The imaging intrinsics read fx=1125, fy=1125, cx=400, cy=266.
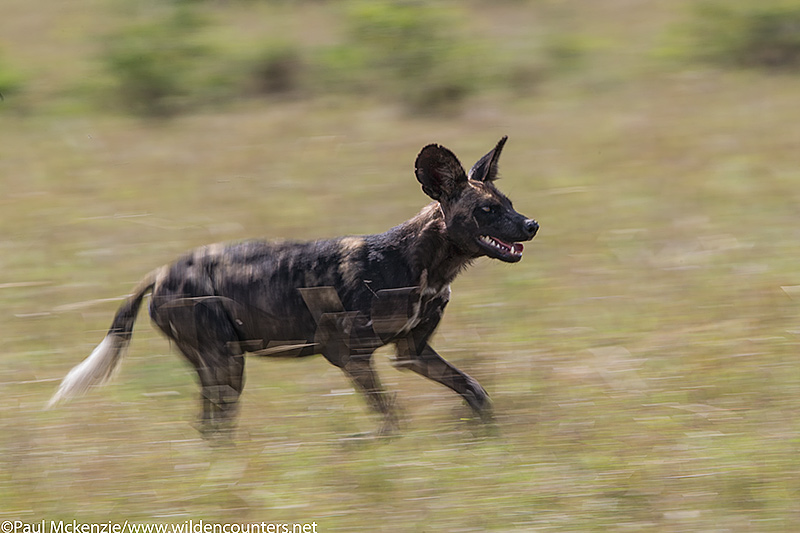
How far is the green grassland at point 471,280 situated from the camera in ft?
14.2

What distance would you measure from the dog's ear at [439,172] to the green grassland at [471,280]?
3.18 feet

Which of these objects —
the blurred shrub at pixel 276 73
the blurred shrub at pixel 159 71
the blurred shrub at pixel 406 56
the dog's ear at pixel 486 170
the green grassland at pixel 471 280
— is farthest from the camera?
the blurred shrub at pixel 276 73

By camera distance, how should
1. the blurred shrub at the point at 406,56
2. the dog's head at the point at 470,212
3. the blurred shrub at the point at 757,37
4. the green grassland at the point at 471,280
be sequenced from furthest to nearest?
1. the blurred shrub at the point at 757,37
2. the blurred shrub at the point at 406,56
3. the dog's head at the point at 470,212
4. the green grassland at the point at 471,280

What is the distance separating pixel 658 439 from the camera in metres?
4.66

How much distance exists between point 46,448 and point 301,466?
1.16 m

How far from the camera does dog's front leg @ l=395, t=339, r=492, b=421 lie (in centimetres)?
498

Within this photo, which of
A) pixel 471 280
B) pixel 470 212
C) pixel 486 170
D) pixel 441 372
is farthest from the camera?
pixel 471 280

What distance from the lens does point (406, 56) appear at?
10.7 metres

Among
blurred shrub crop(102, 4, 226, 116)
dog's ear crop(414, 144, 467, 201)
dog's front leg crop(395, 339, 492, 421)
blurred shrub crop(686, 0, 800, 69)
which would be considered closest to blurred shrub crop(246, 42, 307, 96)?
blurred shrub crop(102, 4, 226, 116)

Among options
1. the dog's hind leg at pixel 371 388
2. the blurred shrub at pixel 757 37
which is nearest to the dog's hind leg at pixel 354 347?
the dog's hind leg at pixel 371 388

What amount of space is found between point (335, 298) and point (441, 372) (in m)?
0.59

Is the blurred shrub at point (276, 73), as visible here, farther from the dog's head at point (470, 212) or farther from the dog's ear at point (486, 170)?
the dog's head at point (470, 212)

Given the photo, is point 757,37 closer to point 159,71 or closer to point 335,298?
point 159,71

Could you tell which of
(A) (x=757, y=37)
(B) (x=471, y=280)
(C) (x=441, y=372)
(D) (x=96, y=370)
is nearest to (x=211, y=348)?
(D) (x=96, y=370)
